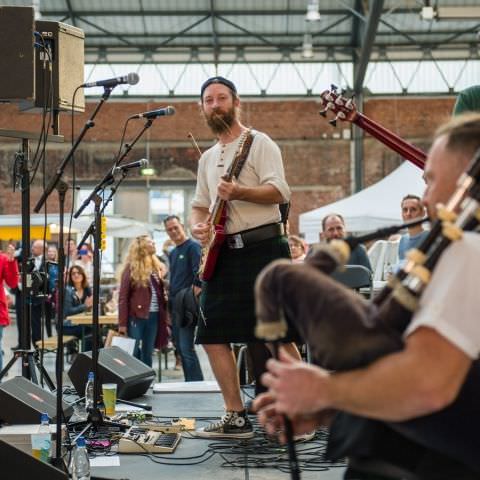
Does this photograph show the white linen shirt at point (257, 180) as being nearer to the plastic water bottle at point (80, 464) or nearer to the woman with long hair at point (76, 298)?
the plastic water bottle at point (80, 464)

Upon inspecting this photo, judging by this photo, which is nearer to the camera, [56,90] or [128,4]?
[56,90]

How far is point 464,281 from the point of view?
5.37ft

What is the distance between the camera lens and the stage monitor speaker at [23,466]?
3.25 meters

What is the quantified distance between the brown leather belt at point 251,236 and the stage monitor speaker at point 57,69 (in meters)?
1.73

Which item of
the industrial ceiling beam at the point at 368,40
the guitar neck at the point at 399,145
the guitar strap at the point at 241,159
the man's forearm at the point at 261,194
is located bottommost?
the man's forearm at the point at 261,194

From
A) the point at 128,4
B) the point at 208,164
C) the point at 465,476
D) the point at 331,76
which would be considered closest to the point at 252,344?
the point at 208,164

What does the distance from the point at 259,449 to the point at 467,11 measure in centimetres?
729

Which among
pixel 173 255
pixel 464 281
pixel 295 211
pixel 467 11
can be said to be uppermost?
pixel 467 11

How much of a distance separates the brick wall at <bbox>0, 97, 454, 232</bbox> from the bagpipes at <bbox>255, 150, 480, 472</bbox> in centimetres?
1938

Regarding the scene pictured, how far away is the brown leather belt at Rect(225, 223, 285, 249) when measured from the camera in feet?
14.0

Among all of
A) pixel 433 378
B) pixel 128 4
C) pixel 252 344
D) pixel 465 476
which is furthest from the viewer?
pixel 128 4

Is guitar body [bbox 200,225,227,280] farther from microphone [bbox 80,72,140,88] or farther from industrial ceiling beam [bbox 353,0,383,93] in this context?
industrial ceiling beam [bbox 353,0,383,93]

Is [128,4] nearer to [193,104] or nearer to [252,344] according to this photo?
[193,104]

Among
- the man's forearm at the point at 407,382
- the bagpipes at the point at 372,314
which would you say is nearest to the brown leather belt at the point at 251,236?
the bagpipes at the point at 372,314
